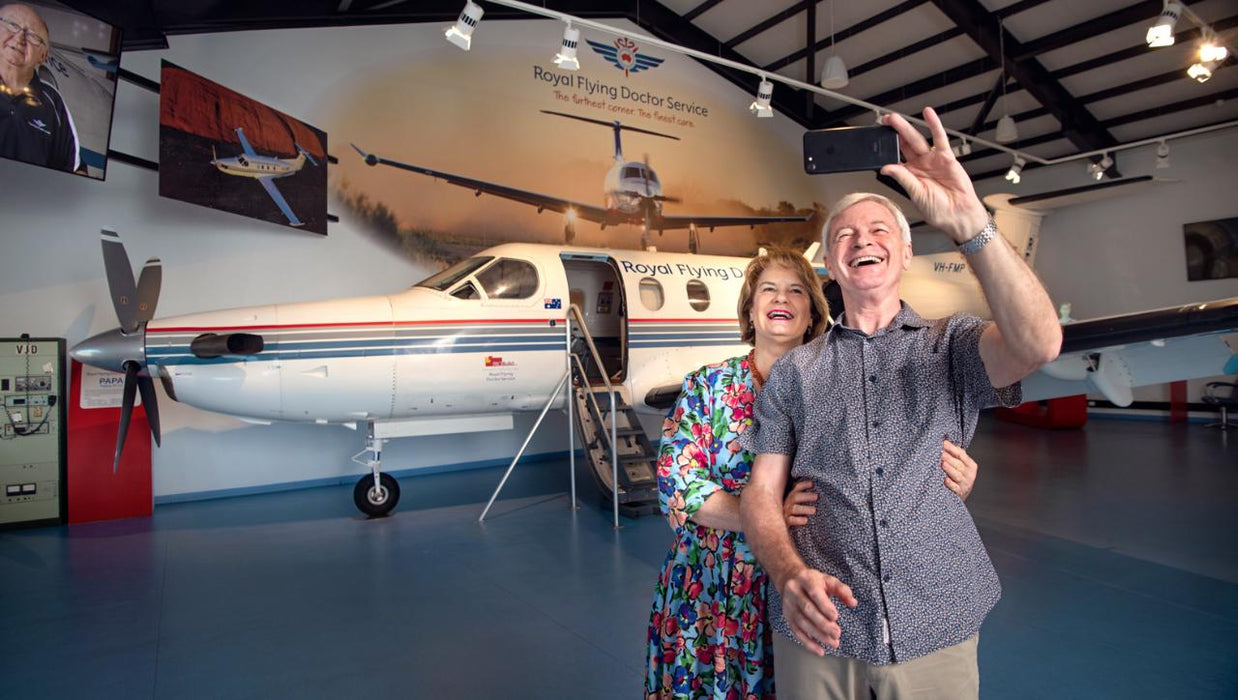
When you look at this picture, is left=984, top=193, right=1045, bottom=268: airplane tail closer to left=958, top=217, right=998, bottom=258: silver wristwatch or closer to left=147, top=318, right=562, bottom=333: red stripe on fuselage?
left=147, top=318, right=562, bottom=333: red stripe on fuselage

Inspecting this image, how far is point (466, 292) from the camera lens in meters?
7.36

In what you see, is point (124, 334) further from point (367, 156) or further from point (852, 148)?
point (852, 148)

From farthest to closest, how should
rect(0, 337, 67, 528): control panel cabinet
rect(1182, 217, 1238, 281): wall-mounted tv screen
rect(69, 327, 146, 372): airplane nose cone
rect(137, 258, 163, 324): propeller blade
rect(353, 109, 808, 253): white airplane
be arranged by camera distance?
A: rect(1182, 217, 1238, 281): wall-mounted tv screen → rect(353, 109, 808, 253): white airplane → rect(0, 337, 67, 528): control panel cabinet → rect(137, 258, 163, 324): propeller blade → rect(69, 327, 146, 372): airplane nose cone

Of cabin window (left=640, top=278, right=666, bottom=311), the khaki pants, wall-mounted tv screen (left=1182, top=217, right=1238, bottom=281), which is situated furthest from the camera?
wall-mounted tv screen (left=1182, top=217, right=1238, bottom=281)

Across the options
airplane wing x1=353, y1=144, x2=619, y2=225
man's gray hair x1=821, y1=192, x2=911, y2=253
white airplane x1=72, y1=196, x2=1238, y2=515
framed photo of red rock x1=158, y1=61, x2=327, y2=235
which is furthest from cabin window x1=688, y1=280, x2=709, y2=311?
man's gray hair x1=821, y1=192, x2=911, y2=253

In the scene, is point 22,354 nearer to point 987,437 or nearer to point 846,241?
point 846,241

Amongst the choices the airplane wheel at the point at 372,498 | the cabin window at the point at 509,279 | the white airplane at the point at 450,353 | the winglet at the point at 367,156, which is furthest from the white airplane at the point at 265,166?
the airplane wheel at the point at 372,498

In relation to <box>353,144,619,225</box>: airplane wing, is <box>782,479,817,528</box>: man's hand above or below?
below

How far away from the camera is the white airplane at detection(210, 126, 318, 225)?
7.75 meters

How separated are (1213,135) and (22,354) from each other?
1935cm

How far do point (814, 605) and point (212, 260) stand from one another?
9.05 metres

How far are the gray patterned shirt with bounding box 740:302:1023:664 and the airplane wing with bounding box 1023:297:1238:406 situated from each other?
2.92 m

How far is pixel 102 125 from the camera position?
265 inches

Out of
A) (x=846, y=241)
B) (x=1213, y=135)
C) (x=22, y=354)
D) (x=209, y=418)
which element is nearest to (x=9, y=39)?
(x=22, y=354)
